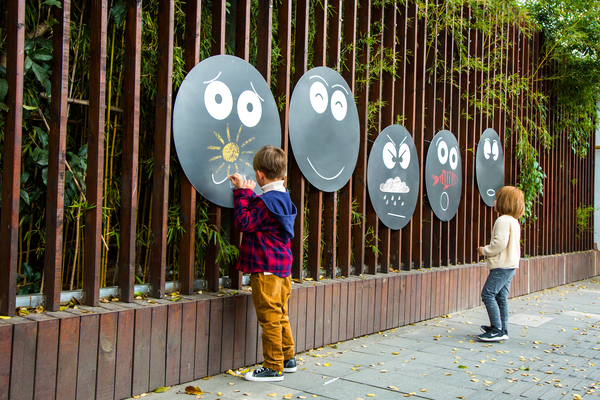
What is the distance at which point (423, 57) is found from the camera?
586 centimetres

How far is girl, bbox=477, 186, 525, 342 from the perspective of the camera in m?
4.61

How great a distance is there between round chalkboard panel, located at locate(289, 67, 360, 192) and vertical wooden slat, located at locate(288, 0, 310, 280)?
0.09 m

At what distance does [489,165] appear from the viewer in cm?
717

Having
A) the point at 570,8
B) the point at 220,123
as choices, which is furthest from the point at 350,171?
the point at 570,8

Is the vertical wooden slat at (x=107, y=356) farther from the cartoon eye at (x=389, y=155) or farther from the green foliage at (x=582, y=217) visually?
the green foliage at (x=582, y=217)

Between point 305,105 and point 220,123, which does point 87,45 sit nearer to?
point 220,123

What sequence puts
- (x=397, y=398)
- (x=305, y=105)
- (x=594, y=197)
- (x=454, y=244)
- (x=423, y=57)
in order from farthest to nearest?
(x=594, y=197)
(x=454, y=244)
(x=423, y=57)
(x=305, y=105)
(x=397, y=398)

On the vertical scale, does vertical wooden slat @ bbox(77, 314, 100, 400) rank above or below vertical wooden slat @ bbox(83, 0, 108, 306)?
Result: below

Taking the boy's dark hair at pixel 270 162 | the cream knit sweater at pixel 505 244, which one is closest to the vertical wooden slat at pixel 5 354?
the boy's dark hair at pixel 270 162

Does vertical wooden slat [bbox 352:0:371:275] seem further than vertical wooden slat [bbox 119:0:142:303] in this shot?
Yes

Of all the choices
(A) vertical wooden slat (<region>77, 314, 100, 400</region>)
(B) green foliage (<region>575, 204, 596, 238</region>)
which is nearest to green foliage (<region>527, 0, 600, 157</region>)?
(B) green foliage (<region>575, 204, 596, 238</region>)

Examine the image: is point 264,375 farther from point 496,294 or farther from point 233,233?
point 496,294

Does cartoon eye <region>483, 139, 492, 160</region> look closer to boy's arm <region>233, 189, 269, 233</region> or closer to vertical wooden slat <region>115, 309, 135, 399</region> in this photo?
boy's arm <region>233, 189, 269, 233</region>

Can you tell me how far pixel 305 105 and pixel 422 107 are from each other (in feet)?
7.10
